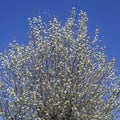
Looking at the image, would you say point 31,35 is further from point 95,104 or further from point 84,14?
point 95,104

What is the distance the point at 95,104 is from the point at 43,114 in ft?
7.25

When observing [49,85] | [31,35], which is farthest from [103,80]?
[31,35]

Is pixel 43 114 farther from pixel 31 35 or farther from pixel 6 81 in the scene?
pixel 31 35

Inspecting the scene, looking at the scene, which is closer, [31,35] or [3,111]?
[3,111]

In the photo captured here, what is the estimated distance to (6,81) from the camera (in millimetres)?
18234

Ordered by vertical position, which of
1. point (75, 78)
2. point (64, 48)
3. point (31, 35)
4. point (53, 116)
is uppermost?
point (31, 35)

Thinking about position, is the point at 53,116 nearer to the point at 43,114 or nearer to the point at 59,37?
the point at 43,114

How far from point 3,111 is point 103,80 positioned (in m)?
4.49

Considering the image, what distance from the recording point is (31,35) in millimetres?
19328

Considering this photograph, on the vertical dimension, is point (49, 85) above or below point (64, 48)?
below

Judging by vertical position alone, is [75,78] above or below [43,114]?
above

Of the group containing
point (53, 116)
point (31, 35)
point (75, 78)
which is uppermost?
point (31, 35)

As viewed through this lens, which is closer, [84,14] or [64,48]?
[64,48]

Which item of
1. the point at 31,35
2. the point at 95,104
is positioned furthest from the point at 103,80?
the point at 31,35
